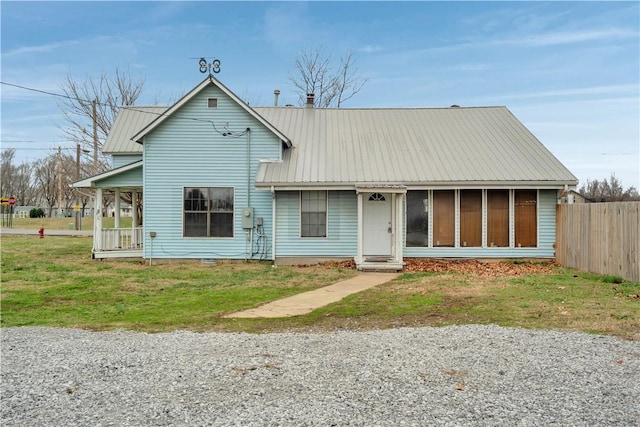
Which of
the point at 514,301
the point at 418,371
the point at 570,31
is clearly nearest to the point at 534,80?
the point at 570,31

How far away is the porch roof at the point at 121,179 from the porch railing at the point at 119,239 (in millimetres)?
1646

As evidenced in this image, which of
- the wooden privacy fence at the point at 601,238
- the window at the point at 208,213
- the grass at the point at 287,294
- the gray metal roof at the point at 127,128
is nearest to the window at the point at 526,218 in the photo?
the wooden privacy fence at the point at 601,238

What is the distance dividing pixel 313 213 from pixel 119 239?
23.2ft

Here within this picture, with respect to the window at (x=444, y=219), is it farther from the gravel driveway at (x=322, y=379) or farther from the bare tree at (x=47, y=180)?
the bare tree at (x=47, y=180)

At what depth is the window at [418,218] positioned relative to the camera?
1576 centimetres

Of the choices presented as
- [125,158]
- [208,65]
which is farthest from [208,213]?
[125,158]

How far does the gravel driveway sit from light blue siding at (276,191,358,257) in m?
8.90

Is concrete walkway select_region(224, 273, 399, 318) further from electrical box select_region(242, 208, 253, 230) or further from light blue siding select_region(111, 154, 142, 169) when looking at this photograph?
light blue siding select_region(111, 154, 142, 169)

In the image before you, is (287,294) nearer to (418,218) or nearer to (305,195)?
(305,195)

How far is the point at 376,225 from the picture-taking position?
15.6 m

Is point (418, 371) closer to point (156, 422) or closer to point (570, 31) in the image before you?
point (156, 422)

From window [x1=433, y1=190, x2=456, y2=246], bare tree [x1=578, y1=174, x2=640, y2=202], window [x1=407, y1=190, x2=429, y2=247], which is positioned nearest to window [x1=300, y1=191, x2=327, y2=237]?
window [x1=407, y1=190, x2=429, y2=247]

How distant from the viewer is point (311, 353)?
582 cm

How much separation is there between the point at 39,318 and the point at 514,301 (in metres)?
8.42
